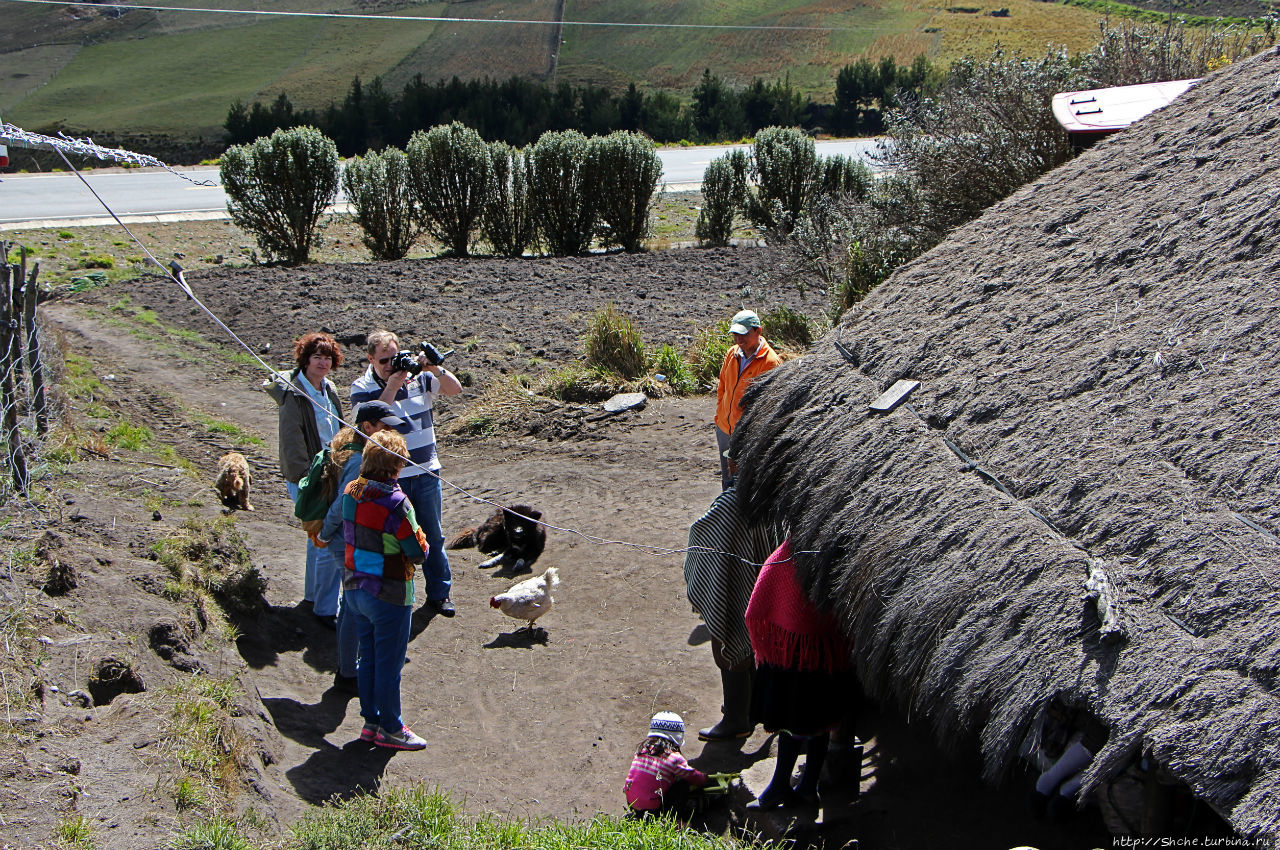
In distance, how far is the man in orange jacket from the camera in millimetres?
6707

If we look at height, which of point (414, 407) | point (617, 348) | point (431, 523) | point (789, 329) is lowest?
point (431, 523)

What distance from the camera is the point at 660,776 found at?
4.61 m

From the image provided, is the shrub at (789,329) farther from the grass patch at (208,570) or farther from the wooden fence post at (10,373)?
the wooden fence post at (10,373)

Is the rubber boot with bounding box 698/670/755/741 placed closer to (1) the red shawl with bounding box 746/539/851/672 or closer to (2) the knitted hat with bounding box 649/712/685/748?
(2) the knitted hat with bounding box 649/712/685/748

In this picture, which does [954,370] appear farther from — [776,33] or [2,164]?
[776,33]

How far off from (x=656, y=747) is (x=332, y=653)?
278 cm

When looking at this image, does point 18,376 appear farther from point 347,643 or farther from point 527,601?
point 527,601

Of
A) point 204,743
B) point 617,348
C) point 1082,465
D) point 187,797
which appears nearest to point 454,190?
point 617,348

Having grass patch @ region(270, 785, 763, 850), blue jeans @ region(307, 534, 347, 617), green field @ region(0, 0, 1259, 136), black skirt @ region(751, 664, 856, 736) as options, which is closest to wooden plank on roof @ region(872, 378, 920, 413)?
black skirt @ region(751, 664, 856, 736)

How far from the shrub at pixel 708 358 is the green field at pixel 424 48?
53.2 meters

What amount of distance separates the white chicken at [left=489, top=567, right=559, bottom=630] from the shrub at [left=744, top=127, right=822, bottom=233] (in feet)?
53.9

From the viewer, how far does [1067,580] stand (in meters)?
3.27

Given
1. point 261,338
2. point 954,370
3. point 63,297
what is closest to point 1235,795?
point 954,370

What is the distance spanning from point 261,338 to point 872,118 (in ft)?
165
